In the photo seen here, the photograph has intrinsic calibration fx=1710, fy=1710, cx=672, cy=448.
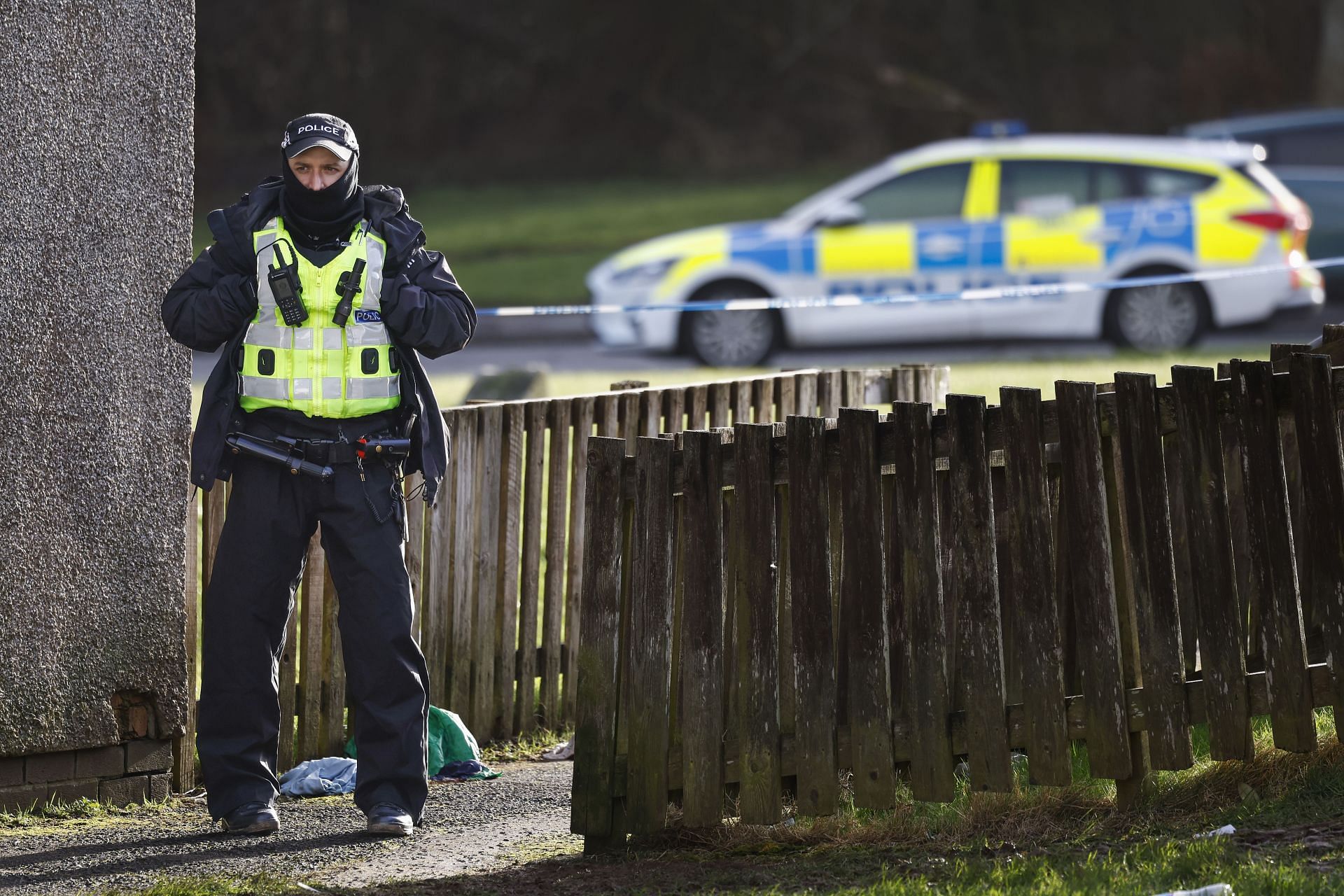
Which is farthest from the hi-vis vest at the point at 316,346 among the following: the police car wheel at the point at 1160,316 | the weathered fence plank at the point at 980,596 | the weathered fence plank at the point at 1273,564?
the police car wheel at the point at 1160,316

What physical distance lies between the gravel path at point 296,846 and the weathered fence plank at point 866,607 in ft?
2.82

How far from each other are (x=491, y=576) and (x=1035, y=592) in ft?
7.50

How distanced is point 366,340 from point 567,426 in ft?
5.31

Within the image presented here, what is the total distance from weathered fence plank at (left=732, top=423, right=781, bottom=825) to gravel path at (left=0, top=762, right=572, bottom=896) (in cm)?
57

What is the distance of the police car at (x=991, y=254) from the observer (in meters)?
13.1

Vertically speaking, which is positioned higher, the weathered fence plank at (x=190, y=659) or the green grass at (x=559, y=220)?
the green grass at (x=559, y=220)

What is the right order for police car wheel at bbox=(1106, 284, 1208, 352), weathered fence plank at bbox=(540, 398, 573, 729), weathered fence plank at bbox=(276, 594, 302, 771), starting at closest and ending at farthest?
weathered fence plank at bbox=(276, 594, 302, 771) < weathered fence plank at bbox=(540, 398, 573, 729) < police car wheel at bbox=(1106, 284, 1208, 352)

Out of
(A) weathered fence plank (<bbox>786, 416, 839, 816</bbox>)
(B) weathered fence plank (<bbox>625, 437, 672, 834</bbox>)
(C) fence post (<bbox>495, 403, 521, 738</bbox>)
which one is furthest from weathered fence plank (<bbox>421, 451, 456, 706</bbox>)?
(A) weathered fence plank (<bbox>786, 416, 839, 816</bbox>)

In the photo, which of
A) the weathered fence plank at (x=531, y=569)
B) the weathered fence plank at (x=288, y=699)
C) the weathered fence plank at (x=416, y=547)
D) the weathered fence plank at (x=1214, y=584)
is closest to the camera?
the weathered fence plank at (x=1214, y=584)

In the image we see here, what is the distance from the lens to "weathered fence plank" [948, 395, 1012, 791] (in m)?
4.25

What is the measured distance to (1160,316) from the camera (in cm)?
1291

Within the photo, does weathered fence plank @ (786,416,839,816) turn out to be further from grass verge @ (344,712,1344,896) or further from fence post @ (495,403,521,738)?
fence post @ (495,403,521,738)

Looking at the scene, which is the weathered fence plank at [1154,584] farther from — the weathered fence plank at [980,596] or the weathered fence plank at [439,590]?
the weathered fence plank at [439,590]

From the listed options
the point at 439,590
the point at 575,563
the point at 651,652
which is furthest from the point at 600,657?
the point at 575,563
